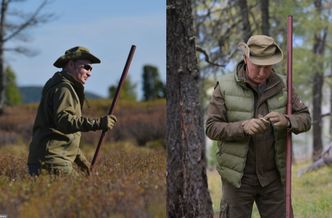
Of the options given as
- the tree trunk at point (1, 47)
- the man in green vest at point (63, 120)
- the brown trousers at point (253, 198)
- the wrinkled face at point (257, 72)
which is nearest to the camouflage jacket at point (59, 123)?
the man in green vest at point (63, 120)

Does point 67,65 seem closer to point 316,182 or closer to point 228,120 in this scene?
point 228,120

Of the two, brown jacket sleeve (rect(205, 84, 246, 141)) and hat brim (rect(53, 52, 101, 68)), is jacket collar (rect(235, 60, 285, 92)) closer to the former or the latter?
brown jacket sleeve (rect(205, 84, 246, 141))

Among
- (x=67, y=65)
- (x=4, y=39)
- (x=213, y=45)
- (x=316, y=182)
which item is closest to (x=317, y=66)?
(x=213, y=45)

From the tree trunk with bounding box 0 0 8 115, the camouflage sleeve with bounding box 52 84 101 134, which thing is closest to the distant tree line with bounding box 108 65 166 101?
the tree trunk with bounding box 0 0 8 115

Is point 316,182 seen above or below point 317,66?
below

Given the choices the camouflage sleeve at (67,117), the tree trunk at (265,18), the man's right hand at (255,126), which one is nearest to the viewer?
the man's right hand at (255,126)

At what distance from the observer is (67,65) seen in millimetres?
6398

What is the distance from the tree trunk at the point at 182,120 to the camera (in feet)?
19.0

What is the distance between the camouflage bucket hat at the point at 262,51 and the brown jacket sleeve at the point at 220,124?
0.35 metres

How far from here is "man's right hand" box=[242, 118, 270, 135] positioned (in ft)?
→ 15.8

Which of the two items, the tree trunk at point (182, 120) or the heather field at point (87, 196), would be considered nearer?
the heather field at point (87, 196)

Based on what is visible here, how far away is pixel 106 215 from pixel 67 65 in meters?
1.93

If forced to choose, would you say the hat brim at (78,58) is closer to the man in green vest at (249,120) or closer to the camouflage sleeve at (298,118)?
the man in green vest at (249,120)

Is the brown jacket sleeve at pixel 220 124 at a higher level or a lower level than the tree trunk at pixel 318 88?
higher
